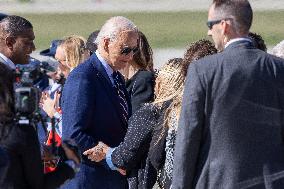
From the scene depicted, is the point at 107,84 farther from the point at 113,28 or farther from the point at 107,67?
the point at 113,28

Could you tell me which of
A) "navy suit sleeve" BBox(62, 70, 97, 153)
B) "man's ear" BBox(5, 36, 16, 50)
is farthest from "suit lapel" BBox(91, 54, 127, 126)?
"man's ear" BBox(5, 36, 16, 50)

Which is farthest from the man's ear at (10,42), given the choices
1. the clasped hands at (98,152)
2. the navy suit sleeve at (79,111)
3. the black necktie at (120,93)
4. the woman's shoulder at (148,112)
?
the woman's shoulder at (148,112)

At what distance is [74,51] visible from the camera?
26.4 ft

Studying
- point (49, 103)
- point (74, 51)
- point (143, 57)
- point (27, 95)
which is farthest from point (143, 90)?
point (27, 95)

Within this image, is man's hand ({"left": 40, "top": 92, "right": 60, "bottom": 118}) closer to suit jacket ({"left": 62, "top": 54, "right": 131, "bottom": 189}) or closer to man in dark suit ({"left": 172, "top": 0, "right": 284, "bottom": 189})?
suit jacket ({"left": 62, "top": 54, "right": 131, "bottom": 189})

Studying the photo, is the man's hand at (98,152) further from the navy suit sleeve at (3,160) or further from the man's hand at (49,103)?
the navy suit sleeve at (3,160)

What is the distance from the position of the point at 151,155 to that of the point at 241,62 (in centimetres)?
104

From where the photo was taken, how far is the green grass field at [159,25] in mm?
25578

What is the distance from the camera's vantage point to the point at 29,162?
473cm

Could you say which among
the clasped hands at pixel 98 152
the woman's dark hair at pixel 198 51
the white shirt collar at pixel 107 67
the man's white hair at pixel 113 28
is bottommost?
the clasped hands at pixel 98 152

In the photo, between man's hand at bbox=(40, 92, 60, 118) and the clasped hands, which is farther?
man's hand at bbox=(40, 92, 60, 118)

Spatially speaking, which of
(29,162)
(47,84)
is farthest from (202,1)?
(29,162)

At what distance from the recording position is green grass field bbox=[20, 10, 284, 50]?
83.9 feet

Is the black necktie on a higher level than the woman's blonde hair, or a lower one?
higher
